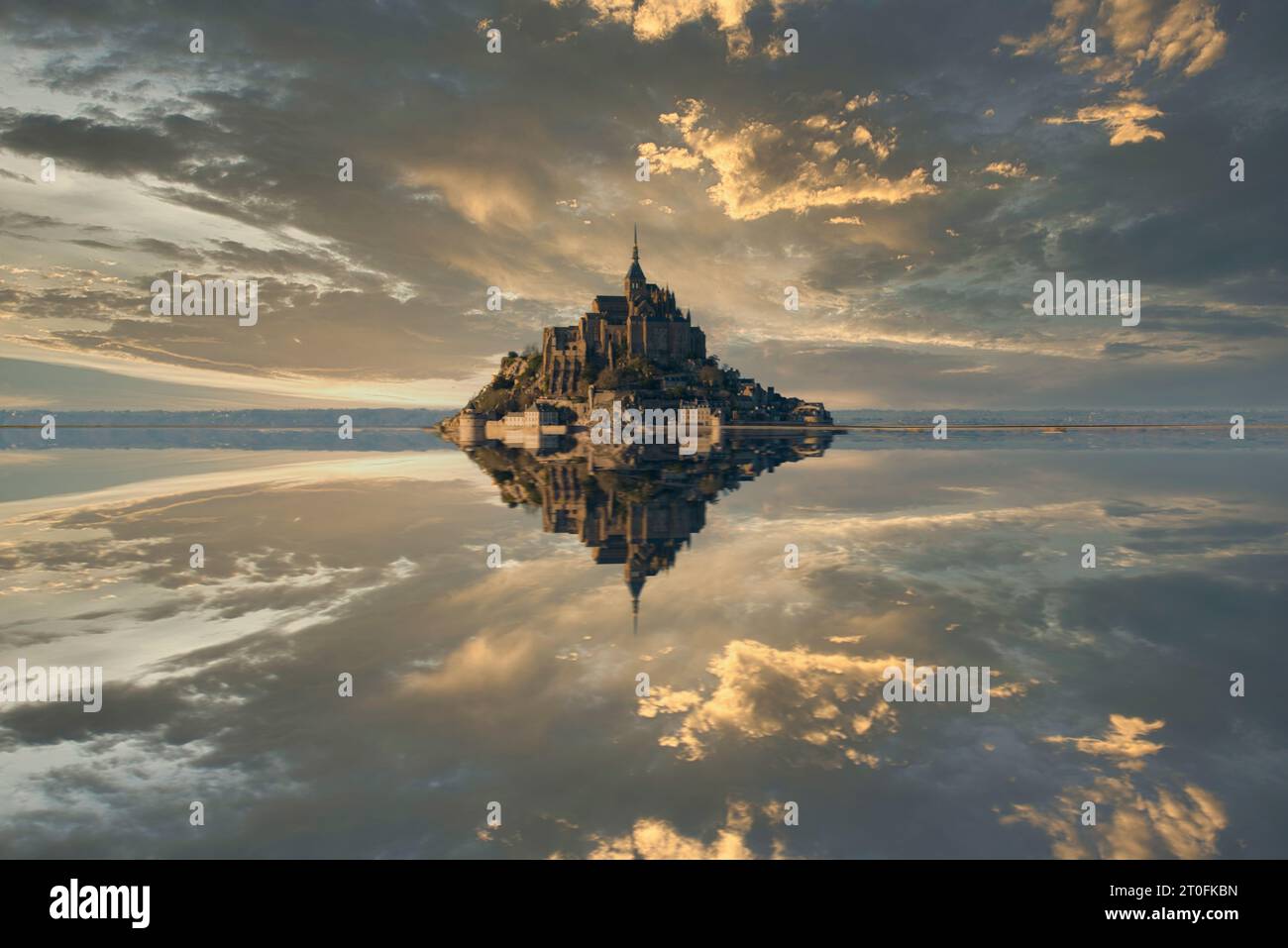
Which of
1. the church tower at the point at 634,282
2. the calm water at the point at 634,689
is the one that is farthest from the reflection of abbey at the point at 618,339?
the calm water at the point at 634,689

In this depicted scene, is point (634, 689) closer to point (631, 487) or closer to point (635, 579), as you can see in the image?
point (635, 579)

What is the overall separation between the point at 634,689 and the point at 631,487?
38.9m

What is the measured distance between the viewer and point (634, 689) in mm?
18906

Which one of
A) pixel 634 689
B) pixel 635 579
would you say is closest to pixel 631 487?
pixel 635 579

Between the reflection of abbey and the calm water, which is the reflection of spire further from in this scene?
the reflection of abbey

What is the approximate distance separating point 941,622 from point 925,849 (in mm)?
13990

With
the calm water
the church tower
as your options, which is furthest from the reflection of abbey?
the calm water

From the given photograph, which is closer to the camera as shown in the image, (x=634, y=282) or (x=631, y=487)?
(x=631, y=487)

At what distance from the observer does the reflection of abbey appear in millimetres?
149875

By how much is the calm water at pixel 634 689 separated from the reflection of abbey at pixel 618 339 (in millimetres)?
109853

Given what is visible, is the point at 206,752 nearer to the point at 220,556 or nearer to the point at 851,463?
the point at 220,556

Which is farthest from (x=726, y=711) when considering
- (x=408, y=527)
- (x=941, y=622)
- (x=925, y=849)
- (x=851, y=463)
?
(x=851, y=463)

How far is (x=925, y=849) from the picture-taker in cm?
1234

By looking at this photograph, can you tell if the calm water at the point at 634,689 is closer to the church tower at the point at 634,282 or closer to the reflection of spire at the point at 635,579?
the reflection of spire at the point at 635,579
